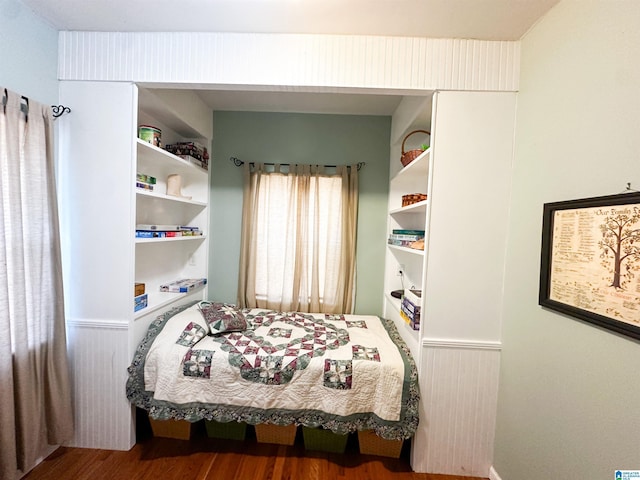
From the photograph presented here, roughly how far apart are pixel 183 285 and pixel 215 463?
4.27 ft

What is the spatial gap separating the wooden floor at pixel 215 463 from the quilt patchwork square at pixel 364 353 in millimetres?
665

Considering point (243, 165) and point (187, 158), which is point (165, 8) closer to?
point (187, 158)

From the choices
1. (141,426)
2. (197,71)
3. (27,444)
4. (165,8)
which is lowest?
(141,426)

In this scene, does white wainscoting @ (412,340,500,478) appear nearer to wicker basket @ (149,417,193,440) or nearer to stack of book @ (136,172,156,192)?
wicker basket @ (149,417,193,440)

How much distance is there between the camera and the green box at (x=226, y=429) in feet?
5.61

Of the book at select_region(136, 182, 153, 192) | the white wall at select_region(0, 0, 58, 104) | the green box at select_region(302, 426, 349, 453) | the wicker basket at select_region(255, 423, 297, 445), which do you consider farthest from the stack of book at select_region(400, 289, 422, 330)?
the white wall at select_region(0, 0, 58, 104)

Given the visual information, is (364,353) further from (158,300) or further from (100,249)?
(100,249)

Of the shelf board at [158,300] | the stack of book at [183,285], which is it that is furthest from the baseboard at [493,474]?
the stack of book at [183,285]

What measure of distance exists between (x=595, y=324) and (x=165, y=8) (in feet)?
7.94

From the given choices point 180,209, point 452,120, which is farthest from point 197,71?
point 452,120

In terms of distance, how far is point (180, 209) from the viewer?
8.06 ft

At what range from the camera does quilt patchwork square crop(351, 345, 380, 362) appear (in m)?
1.58

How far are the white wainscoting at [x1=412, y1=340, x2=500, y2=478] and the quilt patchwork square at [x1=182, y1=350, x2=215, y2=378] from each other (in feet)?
4.24

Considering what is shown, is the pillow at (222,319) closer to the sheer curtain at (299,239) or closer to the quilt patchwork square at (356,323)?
the sheer curtain at (299,239)
